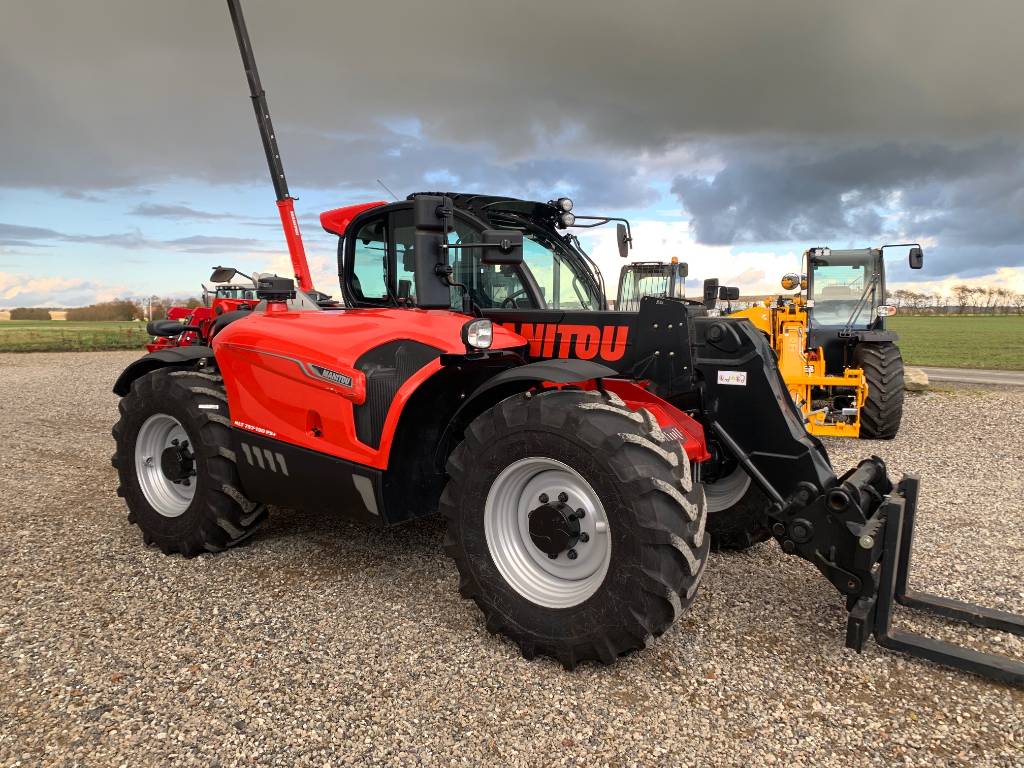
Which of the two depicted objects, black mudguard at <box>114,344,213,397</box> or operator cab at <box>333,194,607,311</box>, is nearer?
operator cab at <box>333,194,607,311</box>

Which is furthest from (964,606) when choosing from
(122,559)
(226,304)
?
(226,304)

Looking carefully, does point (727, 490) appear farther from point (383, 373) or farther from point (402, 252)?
point (402, 252)

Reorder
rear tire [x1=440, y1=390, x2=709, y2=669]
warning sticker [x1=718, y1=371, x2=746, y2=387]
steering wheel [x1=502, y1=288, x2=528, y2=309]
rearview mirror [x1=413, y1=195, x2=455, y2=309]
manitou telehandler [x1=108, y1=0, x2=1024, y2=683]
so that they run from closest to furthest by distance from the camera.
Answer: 1. rear tire [x1=440, y1=390, x2=709, y2=669]
2. manitou telehandler [x1=108, y1=0, x2=1024, y2=683]
3. warning sticker [x1=718, y1=371, x2=746, y2=387]
4. rearview mirror [x1=413, y1=195, x2=455, y2=309]
5. steering wheel [x1=502, y1=288, x2=528, y2=309]

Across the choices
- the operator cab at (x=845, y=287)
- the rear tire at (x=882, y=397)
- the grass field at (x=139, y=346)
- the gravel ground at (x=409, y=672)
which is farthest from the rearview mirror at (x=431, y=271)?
the grass field at (x=139, y=346)

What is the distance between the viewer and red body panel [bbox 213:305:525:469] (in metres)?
3.73

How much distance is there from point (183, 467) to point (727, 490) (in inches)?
146

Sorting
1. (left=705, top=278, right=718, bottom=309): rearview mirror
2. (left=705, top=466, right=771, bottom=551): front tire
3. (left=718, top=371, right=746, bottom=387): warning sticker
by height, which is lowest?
(left=705, top=466, right=771, bottom=551): front tire

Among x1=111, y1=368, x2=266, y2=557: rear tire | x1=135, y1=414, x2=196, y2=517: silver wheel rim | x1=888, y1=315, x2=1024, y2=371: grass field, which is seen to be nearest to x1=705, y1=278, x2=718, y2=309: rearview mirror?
x1=111, y1=368, x2=266, y2=557: rear tire

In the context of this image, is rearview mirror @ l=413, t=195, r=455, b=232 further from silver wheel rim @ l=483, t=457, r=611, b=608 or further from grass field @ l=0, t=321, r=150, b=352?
grass field @ l=0, t=321, r=150, b=352

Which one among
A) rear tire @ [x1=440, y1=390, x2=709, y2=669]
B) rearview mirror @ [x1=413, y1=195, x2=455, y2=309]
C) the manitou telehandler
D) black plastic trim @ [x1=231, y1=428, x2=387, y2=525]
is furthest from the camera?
rearview mirror @ [x1=413, y1=195, x2=455, y2=309]

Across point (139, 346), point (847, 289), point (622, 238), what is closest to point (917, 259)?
point (847, 289)

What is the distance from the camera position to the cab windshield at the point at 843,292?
11.9 m

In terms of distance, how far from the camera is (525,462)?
326 cm

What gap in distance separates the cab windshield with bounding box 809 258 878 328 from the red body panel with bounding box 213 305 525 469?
9.85 meters
